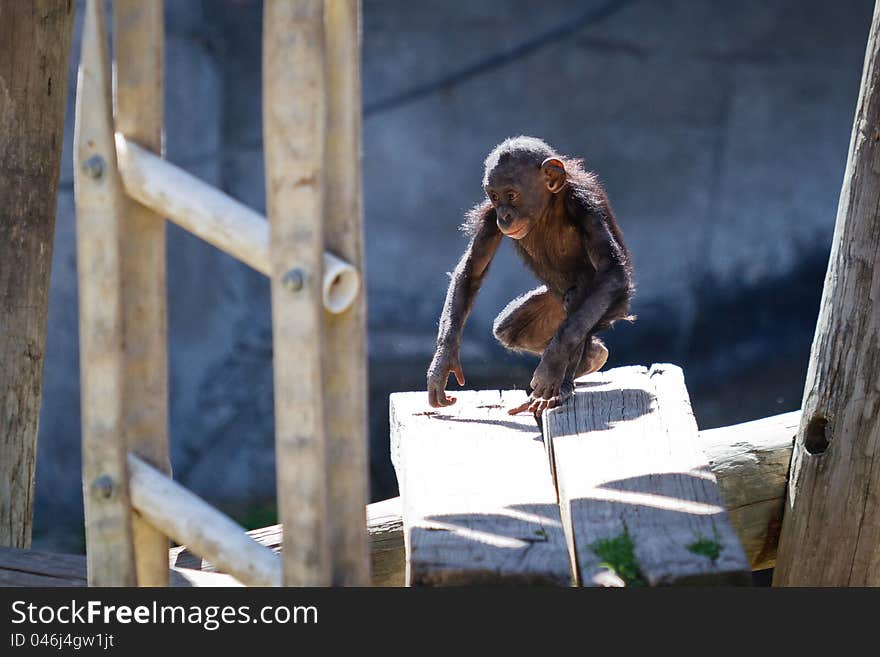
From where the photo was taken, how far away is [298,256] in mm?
2639

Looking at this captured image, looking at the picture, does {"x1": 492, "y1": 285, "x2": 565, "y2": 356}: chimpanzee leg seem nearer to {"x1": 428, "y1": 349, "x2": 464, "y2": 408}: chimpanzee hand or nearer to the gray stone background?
{"x1": 428, "y1": 349, "x2": 464, "y2": 408}: chimpanzee hand

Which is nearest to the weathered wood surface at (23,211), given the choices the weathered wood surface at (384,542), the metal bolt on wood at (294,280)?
the weathered wood surface at (384,542)

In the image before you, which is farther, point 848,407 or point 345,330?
point 848,407

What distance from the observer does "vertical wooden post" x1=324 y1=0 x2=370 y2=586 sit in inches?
105

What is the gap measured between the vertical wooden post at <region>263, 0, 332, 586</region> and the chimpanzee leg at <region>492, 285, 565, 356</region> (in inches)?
103

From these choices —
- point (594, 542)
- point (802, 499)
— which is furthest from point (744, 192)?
point (594, 542)

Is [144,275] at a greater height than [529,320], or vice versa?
[529,320]

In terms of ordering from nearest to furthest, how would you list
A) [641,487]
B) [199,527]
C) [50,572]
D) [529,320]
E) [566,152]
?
[199,527], [641,487], [50,572], [529,320], [566,152]

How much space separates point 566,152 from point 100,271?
7.41m

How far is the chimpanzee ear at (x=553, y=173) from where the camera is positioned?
4.83 m

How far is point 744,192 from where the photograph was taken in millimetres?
9977

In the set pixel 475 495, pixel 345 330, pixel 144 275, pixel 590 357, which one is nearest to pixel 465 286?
pixel 590 357

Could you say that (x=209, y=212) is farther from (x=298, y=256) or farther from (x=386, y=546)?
(x=386, y=546)

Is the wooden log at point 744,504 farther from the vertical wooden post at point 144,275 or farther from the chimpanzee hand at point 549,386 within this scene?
the vertical wooden post at point 144,275
